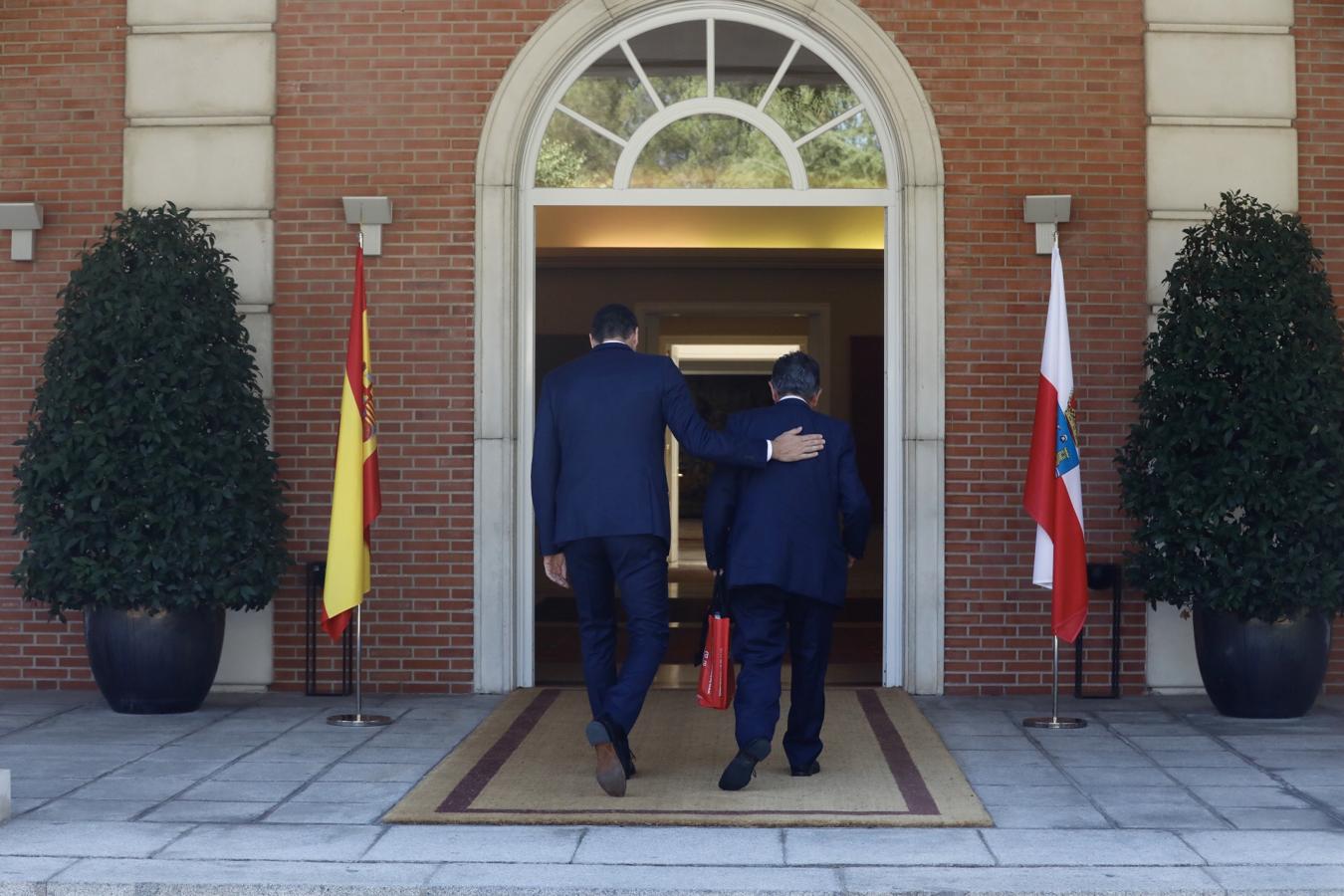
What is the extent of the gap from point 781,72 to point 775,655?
3.58m

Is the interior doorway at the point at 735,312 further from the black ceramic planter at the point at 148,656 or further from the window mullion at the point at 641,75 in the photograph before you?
the black ceramic planter at the point at 148,656

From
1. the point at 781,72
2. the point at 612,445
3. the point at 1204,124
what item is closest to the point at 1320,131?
the point at 1204,124

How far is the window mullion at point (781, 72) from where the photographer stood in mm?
7617

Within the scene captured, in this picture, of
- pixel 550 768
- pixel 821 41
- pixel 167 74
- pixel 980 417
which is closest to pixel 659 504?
pixel 550 768

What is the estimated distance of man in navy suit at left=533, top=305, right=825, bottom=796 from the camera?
Answer: 16.9ft

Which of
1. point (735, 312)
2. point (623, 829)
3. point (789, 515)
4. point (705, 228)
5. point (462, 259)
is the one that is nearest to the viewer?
point (623, 829)

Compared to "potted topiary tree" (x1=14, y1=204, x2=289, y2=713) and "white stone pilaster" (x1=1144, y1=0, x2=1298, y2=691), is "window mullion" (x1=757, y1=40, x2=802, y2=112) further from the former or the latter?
"potted topiary tree" (x1=14, y1=204, x2=289, y2=713)

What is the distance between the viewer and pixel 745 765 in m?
5.12

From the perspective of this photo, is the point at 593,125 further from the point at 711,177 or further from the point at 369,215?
the point at 369,215

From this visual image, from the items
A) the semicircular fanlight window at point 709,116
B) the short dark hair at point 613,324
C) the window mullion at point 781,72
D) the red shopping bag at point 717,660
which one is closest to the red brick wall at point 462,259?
the semicircular fanlight window at point 709,116

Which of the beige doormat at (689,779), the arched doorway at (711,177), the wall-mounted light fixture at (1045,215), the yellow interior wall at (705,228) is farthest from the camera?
the yellow interior wall at (705,228)

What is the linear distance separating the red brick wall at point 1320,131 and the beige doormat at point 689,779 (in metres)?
3.18

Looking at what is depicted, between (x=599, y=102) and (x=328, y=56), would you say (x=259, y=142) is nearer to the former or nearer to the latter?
(x=328, y=56)

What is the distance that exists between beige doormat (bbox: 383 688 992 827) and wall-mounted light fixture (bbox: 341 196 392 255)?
2356 mm
